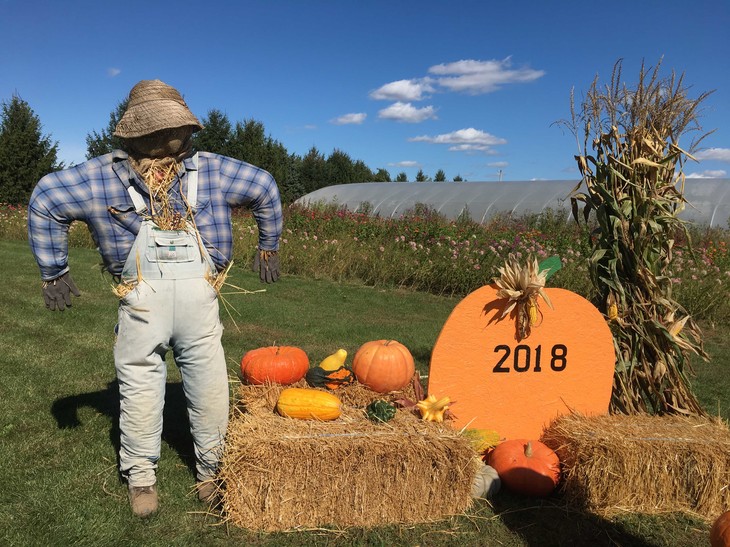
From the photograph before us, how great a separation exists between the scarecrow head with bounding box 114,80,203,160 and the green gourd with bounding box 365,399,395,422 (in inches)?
64.2

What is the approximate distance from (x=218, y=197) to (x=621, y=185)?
2.44 m

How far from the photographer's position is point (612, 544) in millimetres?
2873

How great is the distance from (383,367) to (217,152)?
99.6 feet

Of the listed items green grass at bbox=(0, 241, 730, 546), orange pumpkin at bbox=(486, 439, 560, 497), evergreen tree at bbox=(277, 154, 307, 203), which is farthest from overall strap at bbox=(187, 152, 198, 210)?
evergreen tree at bbox=(277, 154, 307, 203)

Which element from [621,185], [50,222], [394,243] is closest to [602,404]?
[621,185]

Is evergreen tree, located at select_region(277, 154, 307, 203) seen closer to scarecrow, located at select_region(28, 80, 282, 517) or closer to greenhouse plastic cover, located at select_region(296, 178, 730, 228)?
greenhouse plastic cover, located at select_region(296, 178, 730, 228)

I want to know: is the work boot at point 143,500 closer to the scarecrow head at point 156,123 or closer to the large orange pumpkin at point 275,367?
the large orange pumpkin at point 275,367

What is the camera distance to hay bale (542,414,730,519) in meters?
3.09

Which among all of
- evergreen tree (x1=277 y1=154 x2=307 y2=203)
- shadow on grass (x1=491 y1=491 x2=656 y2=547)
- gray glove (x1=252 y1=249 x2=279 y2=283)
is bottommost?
shadow on grass (x1=491 y1=491 x2=656 y2=547)

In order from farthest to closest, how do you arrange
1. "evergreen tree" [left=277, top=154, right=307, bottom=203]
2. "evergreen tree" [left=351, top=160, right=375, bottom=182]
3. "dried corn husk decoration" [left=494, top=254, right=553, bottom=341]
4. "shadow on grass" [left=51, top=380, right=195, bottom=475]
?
"evergreen tree" [left=351, top=160, right=375, bottom=182] < "evergreen tree" [left=277, top=154, right=307, bottom=203] < "shadow on grass" [left=51, top=380, right=195, bottom=475] < "dried corn husk decoration" [left=494, top=254, right=553, bottom=341]

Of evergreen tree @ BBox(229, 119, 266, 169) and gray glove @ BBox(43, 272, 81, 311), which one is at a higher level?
evergreen tree @ BBox(229, 119, 266, 169)

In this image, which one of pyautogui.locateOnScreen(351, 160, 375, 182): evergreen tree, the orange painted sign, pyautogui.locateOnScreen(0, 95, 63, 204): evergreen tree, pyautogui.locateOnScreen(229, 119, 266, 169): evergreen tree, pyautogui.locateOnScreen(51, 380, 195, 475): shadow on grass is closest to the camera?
the orange painted sign

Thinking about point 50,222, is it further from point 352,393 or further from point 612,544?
point 612,544

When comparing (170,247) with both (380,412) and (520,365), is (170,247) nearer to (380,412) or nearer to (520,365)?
(380,412)
